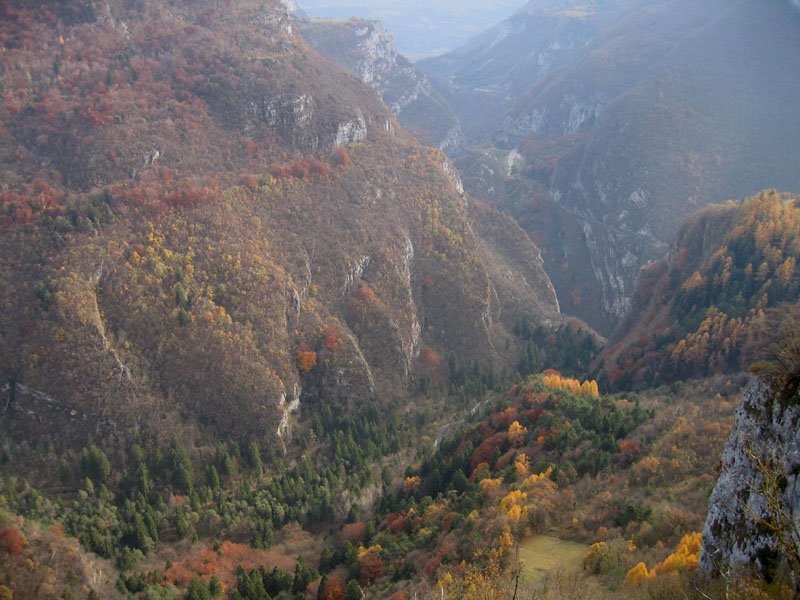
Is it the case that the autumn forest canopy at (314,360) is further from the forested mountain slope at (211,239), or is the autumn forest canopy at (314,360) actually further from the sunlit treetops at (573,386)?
the sunlit treetops at (573,386)

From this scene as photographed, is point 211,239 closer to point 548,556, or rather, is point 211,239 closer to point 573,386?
point 573,386

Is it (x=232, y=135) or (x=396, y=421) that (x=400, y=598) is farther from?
(x=232, y=135)

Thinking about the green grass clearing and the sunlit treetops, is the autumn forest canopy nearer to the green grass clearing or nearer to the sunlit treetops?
the green grass clearing

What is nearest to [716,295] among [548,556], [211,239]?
[548,556]

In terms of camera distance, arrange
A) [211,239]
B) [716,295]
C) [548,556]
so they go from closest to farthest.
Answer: [548,556]
[211,239]
[716,295]

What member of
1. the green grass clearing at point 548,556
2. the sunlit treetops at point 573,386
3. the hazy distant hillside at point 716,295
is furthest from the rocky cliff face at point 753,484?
the sunlit treetops at point 573,386

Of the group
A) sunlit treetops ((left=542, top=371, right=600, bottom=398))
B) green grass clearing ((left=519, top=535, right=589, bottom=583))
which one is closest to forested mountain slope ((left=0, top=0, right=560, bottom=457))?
sunlit treetops ((left=542, top=371, right=600, bottom=398))
